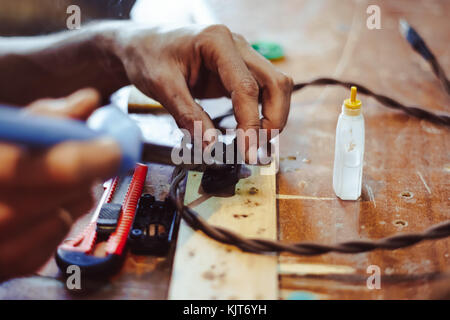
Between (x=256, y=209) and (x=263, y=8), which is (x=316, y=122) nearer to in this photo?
(x=256, y=209)

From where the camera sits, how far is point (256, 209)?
2.26 ft

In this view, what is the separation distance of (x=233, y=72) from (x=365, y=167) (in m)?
0.29

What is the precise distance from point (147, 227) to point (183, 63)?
0.84 feet

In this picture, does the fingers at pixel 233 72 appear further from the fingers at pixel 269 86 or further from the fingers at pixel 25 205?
the fingers at pixel 25 205

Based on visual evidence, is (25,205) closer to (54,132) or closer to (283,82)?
(54,132)

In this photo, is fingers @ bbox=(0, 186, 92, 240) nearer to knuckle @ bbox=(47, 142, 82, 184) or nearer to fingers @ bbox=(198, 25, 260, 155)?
knuckle @ bbox=(47, 142, 82, 184)

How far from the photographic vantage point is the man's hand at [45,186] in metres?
0.39

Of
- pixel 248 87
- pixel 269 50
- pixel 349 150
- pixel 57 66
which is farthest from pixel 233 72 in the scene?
pixel 269 50

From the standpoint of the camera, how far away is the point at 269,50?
1.18m

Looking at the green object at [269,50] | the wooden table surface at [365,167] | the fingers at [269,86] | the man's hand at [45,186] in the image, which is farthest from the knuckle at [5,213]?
the green object at [269,50]

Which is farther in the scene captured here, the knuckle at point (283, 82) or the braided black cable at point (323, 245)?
the knuckle at point (283, 82)

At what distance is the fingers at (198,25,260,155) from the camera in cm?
70

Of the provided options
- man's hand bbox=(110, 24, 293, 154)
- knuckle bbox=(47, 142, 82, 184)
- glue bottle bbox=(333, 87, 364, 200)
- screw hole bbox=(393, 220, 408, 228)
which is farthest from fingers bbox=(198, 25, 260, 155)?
knuckle bbox=(47, 142, 82, 184)

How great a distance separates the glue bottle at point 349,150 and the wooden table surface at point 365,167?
0.07 ft
